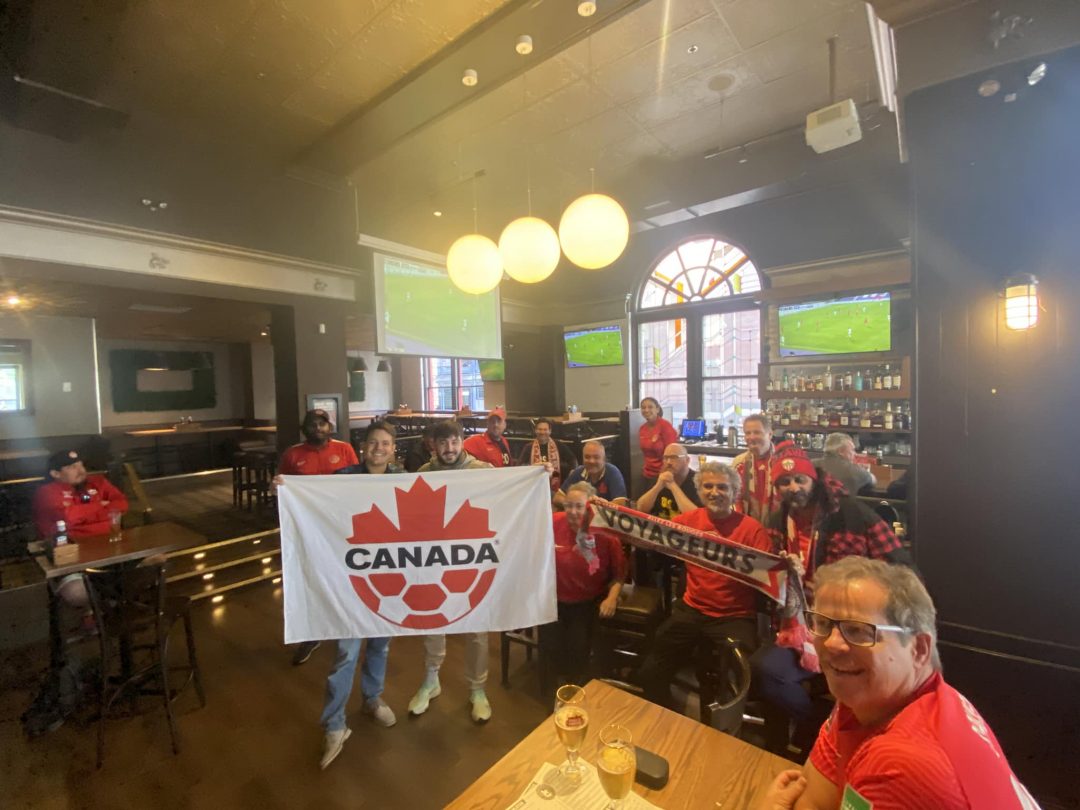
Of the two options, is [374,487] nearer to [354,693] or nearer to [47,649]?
[354,693]

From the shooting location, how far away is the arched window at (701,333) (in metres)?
6.71

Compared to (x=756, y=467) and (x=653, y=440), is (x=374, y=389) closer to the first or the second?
(x=653, y=440)

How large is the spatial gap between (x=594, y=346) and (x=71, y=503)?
6.41 meters

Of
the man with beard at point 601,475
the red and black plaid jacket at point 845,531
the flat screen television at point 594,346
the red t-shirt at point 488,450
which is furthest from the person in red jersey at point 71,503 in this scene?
the flat screen television at point 594,346

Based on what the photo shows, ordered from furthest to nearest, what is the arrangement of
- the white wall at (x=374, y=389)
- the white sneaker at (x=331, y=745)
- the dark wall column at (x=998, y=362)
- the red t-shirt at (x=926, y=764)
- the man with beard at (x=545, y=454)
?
the white wall at (x=374, y=389) < the man with beard at (x=545, y=454) < the white sneaker at (x=331, y=745) < the dark wall column at (x=998, y=362) < the red t-shirt at (x=926, y=764)

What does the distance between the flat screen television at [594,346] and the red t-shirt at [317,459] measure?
4883 millimetres

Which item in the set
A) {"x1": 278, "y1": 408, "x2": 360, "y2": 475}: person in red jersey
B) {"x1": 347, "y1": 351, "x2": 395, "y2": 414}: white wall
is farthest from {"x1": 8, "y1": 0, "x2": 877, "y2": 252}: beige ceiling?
{"x1": 347, "y1": 351, "x2": 395, "y2": 414}: white wall

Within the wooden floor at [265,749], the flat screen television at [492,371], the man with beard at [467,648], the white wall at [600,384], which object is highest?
the flat screen television at [492,371]

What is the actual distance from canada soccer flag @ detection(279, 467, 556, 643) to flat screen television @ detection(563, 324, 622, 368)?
5.71 m

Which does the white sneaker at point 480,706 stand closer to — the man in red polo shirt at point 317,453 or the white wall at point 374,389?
the man in red polo shirt at point 317,453

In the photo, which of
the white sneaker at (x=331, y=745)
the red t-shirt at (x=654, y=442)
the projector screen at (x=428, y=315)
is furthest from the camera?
the red t-shirt at (x=654, y=442)

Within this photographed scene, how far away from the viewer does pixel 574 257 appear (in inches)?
86.0

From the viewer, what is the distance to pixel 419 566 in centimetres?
213

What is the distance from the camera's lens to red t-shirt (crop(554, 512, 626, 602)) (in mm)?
2529
